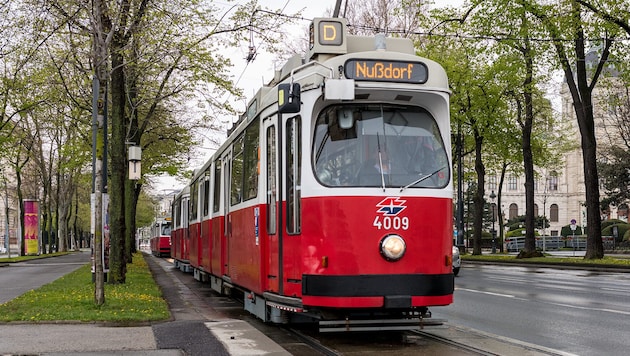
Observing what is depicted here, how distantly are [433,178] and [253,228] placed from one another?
3.13 meters

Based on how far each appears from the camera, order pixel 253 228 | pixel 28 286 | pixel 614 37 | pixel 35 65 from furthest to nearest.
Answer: pixel 614 37, pixel 35 65, pixel 28 286, pixel 253 228

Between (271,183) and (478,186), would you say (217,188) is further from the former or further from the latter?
(478,186)

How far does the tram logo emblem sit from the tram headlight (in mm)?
296

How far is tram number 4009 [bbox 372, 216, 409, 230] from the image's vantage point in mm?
9070

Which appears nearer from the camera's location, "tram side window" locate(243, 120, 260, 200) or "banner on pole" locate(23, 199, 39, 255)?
"tram side window" locate(243, 120, 260, 200)

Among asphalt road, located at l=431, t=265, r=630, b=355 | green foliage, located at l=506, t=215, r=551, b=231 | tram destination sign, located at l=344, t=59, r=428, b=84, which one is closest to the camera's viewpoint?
tram destination sign, located at l=344, t=59, r=428, b=84

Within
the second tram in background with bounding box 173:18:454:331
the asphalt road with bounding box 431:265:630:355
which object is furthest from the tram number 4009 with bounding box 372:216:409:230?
the asphalt road with bounding box 431:265:630:355

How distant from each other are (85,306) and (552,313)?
27.2 feet

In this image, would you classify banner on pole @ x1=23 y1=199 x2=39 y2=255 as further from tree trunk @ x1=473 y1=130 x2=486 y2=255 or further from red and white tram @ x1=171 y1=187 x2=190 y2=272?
tree trunk @ x1=473 y1=130 x2=486 y2=255

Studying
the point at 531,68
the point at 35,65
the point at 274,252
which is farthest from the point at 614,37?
the point at 274,252

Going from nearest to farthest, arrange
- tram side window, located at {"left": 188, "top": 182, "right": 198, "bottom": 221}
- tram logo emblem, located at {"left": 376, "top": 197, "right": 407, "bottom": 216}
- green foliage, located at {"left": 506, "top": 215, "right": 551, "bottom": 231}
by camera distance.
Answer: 1. tram logo emblem, located at {"left": 376, "top": 197, "right": 407, "bottom": 216}
2. tram side window, located at {"left": 188, "top": 182, "right": 198, "bottom": 221}
3. green foliage, located at {"left": 506, "top": 215, "right": 551, "bottom": 231}

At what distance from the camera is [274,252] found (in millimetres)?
10195

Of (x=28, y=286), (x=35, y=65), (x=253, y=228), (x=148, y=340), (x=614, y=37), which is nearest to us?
(x=148, y=340)

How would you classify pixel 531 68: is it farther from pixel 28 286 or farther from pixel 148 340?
pixel 148 340
